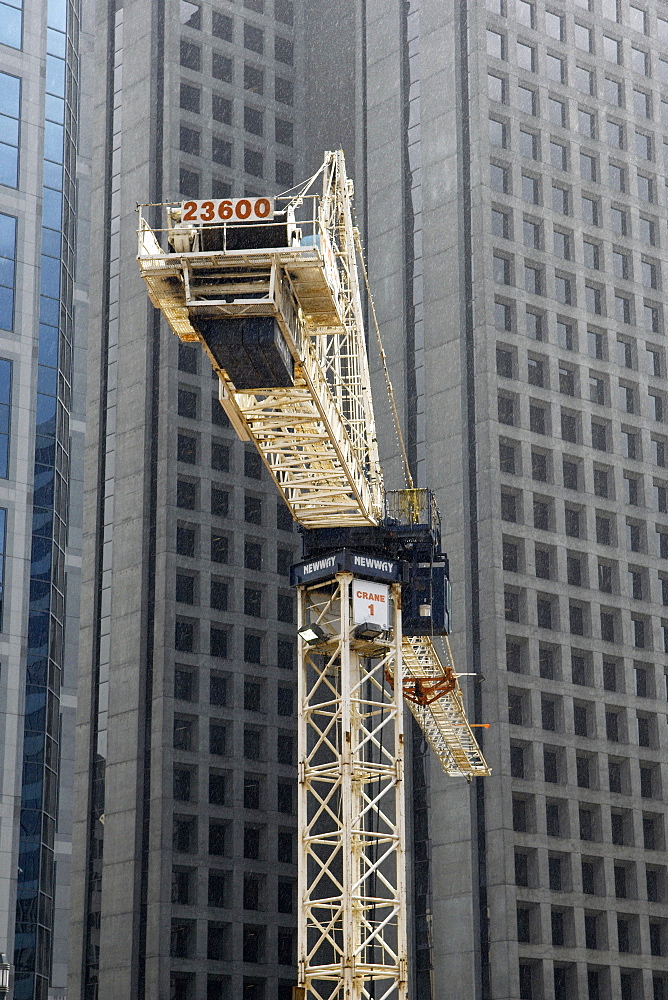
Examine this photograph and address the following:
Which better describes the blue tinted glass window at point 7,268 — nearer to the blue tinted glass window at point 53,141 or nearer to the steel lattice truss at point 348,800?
the blue tinted glass window at point 53,141

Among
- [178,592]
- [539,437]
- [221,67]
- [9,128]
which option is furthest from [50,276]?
[221,67]

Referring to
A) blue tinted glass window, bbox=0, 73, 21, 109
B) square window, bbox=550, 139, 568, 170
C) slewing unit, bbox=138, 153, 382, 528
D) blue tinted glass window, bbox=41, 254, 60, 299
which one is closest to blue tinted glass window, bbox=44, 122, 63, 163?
blue tinted glass window, bbox=0, 73, 21, 109

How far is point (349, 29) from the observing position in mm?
148375

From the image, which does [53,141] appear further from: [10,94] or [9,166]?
[9,166]

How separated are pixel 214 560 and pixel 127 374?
17.8m

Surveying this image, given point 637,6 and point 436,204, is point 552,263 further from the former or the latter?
point 637,6

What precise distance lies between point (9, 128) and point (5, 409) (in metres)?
16.8

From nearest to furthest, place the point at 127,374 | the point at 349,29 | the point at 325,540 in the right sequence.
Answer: the point at 325,540, the point at 127,374, the point at 349,29

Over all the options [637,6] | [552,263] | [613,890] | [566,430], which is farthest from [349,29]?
[613,890]

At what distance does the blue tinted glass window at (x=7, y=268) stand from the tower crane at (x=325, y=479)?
21.3 meters

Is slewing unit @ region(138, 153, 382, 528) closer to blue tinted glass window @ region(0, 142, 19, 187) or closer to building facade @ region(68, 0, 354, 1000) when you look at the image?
blue tinted glass window @ region(0, 142, 19, 187)

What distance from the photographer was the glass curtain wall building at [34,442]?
8338 cm

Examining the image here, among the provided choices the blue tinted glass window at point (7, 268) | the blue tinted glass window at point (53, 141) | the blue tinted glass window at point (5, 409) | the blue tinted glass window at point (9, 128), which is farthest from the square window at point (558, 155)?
the blue tinted glass window at point (5, 409)

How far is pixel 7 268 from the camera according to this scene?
89562mm
